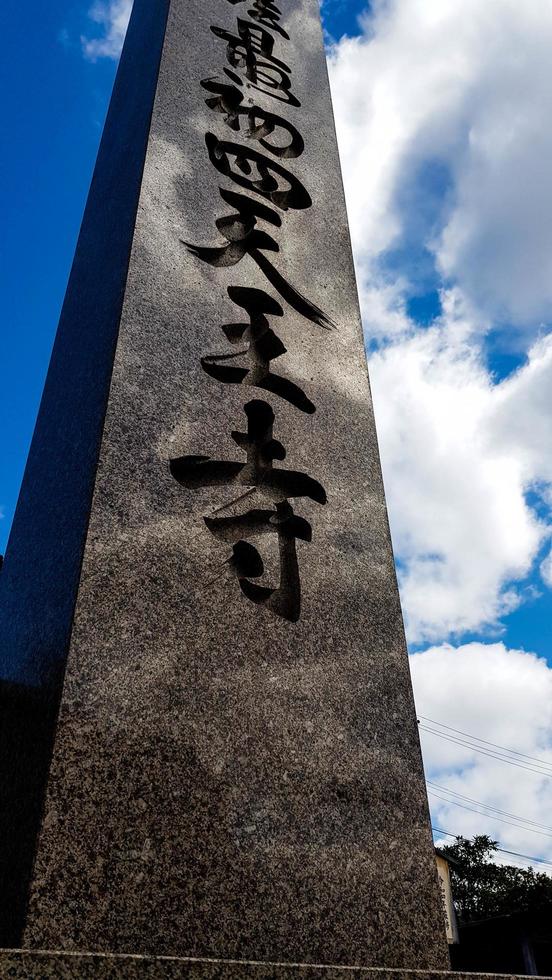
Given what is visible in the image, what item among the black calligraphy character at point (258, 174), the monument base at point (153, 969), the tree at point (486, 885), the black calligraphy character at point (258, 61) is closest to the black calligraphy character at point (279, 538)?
the monument base at point (153, 969)

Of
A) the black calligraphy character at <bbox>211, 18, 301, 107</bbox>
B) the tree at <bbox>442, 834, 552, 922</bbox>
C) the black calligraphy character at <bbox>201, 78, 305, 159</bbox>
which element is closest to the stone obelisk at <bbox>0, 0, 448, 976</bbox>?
the black calligraphy character at <bbox>201, 78, 305, 159</bbox>

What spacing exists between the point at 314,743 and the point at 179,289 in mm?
1873

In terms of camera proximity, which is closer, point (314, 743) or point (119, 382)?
point (314, 743)

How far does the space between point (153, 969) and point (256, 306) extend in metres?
2.53

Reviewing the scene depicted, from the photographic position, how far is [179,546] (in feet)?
7.54

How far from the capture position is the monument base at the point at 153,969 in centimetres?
125

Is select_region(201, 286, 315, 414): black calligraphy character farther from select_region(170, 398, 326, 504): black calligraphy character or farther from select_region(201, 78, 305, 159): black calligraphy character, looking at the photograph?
select_region(201, 78, 305, 159): black calligraphy character

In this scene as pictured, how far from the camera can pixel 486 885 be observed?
36969mm

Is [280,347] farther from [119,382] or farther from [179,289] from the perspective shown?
[119,382]

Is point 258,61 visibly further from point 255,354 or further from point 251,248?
point 255,354

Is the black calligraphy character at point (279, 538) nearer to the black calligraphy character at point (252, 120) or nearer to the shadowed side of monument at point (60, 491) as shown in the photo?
the shadowed side of monument at point (60, 491)

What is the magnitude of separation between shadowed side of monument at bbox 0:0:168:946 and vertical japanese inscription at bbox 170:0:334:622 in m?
0.38

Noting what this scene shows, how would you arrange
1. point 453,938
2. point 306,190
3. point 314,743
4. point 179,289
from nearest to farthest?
1. point 314,743
2. point 179,289
3. point 306,190
4. point 453,938

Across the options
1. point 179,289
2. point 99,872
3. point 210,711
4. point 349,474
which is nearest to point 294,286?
point 179,289
